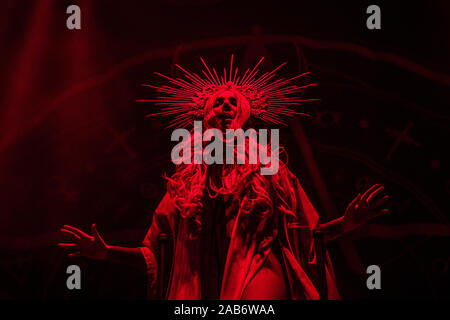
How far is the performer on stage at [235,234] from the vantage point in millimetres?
2303

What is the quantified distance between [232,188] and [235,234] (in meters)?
0.23

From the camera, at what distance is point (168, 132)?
3.36m

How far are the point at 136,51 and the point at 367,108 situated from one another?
5.21 feet

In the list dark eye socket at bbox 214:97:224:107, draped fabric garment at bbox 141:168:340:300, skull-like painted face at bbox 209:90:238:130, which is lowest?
draped fabric garment at bbox 141:168:340:300

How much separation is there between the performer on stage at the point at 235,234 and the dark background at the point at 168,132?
691 mm

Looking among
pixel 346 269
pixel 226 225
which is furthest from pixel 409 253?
pixel 226 225

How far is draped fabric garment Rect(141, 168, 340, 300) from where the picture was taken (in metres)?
2.30

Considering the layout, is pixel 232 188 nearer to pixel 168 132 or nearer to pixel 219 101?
pixel 219 101

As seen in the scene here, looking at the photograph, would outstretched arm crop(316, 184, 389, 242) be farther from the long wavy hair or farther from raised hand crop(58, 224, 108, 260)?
raised hand crop(58, 224, 108, 260)

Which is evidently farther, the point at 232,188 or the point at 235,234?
the point at 232,188

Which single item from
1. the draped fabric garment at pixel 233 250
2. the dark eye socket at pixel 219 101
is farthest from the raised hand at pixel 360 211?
the dark eye socket at pixel 219 101

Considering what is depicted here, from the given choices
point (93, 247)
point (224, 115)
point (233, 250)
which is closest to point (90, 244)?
point (93, 247)

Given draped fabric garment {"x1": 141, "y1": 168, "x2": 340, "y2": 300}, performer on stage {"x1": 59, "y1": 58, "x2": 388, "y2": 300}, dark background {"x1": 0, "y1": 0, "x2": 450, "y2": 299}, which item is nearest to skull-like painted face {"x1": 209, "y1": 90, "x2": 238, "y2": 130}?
performer on stage {"x1": 59, "y1": 58, "x2": 388, "y2": 300}
